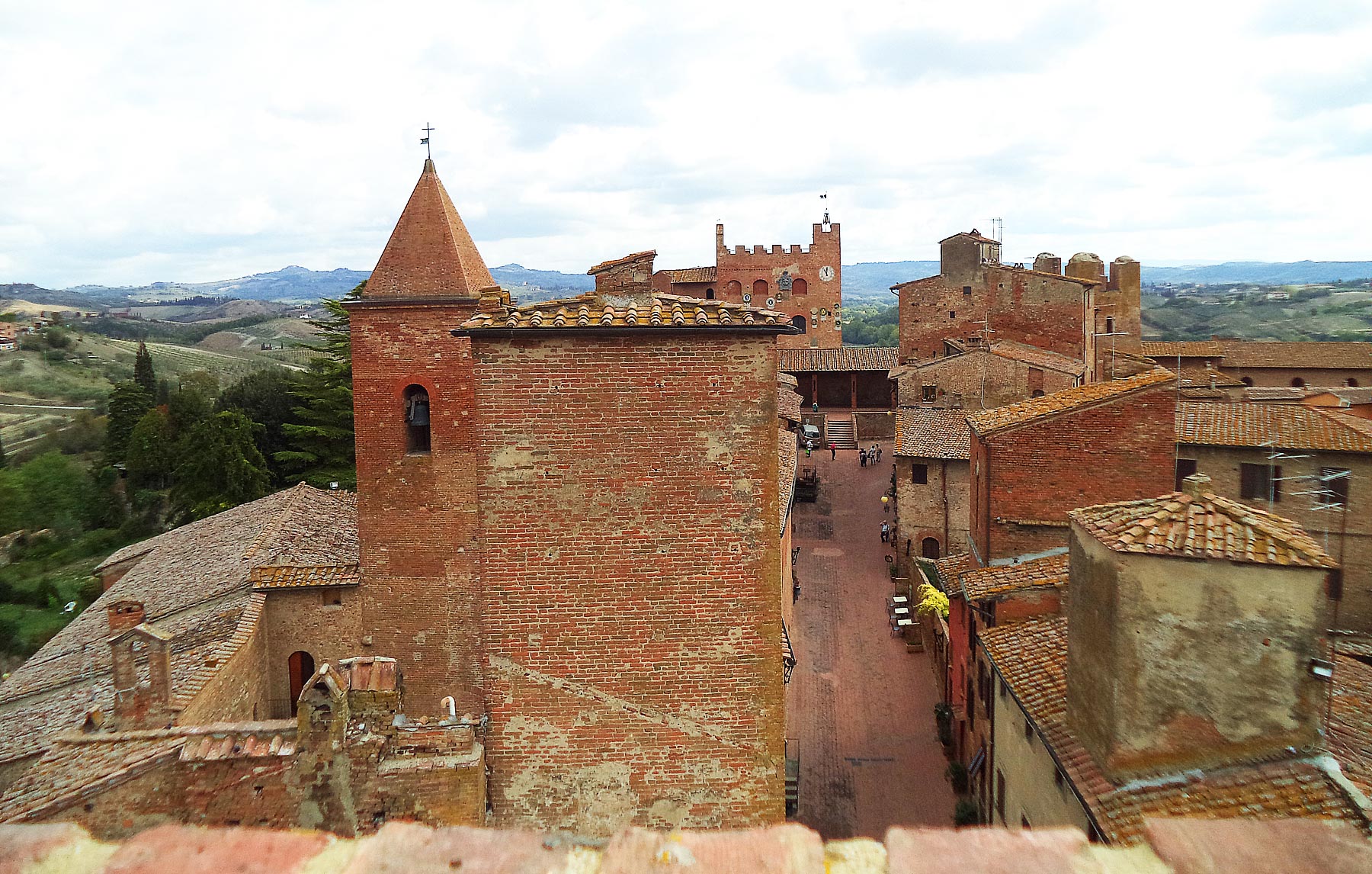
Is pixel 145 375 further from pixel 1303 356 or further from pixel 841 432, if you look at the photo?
pixel 1303 356

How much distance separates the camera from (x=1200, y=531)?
31.8ft

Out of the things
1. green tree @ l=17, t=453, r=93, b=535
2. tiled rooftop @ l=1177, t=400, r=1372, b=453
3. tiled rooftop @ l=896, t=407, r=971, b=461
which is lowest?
green tree @ l=17, t=453, r=93, b=535

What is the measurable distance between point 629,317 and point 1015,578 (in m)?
9.97

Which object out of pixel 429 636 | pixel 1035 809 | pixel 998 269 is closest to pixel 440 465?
pixel 429 636

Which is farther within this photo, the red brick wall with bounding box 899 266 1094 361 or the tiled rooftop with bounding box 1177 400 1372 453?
the red brick wall with bounding box 899 266 1094 361

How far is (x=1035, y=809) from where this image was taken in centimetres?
1168

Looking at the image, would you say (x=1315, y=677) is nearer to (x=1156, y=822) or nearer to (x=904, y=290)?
(x=1156, y=822)

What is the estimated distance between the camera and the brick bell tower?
1563 cm

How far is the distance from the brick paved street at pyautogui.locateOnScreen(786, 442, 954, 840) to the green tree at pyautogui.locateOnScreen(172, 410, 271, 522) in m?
26.0

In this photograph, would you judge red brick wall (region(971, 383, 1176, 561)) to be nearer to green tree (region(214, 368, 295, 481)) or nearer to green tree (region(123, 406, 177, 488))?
green tree (region(214, 368, 295, 481))

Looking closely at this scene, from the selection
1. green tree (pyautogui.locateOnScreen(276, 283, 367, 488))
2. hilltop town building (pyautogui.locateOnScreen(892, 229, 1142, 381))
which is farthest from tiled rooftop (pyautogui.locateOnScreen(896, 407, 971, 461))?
green tree (pyautogui.locateOnScreen(276, 283, 367, 488))

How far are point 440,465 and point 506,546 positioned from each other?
698 cm

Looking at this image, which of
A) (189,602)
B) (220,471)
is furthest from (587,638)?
(220,471)

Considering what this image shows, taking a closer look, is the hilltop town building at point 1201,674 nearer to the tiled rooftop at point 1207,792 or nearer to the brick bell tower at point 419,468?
the tiled rooftop at point 1207,792
